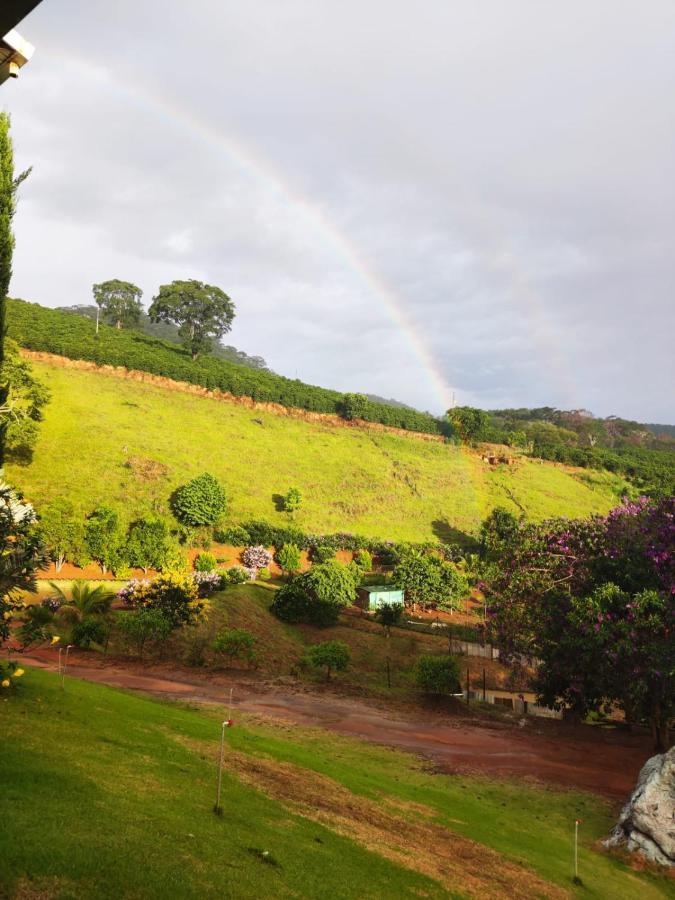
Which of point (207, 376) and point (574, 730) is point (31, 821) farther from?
point (207, 376)

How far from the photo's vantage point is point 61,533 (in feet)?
141

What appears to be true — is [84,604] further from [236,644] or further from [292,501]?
[292,501]

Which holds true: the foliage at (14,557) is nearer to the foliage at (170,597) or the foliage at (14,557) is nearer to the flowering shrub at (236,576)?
the foliage at (170,597)

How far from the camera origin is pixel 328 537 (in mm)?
63000

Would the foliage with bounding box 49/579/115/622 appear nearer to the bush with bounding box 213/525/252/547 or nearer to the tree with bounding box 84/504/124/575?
the tree with bounding box 84/504/124/575

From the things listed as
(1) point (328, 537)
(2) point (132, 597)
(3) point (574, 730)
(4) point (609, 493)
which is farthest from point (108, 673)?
(4) point (609, 493)

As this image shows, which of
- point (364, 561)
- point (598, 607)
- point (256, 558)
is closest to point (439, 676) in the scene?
point (598, 607)

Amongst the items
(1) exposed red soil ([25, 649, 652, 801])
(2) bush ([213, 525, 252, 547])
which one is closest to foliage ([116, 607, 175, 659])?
(1) exposed red soil ([25, 649, 652, 801])

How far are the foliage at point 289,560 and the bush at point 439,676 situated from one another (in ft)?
86.9

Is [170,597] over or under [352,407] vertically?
under

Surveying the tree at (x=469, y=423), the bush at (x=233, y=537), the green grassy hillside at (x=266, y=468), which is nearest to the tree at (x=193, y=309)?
the green grassy hillside at (x=266, y=468)

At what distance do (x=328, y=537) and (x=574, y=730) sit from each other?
128ft

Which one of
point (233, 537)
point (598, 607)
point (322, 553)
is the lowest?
point (322, 553)

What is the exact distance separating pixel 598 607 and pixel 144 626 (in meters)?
21.9
